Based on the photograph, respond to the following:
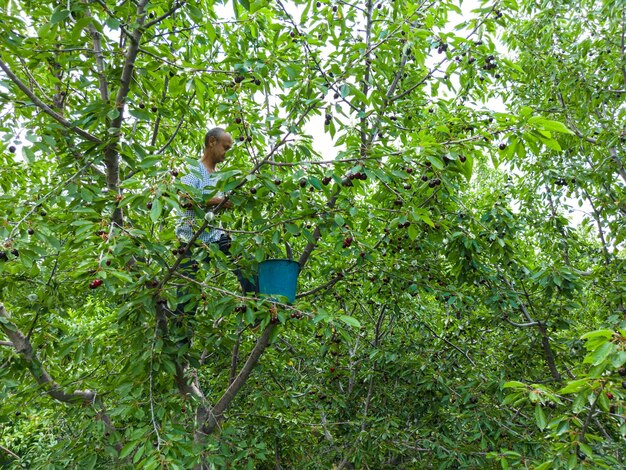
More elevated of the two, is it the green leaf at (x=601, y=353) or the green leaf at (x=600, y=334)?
the green leaf at (x=600, y=334)

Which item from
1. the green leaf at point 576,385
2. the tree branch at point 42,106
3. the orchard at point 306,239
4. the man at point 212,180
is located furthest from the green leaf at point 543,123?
the tree branch at point 42,106

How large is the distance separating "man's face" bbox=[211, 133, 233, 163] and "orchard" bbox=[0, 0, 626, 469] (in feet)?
0.40

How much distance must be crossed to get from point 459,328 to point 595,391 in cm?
243

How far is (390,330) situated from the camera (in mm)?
4723

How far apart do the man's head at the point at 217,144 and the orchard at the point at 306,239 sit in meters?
0.13

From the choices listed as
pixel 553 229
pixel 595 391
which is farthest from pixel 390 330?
pixel 595 391

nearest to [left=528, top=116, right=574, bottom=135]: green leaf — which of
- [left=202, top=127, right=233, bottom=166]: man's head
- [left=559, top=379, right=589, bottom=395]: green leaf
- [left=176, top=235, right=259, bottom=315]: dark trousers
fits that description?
[left=559, top=379, right=589, bottom=395]: green leaf

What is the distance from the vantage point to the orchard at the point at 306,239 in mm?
2424

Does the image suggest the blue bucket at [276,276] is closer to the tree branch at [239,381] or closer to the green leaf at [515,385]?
the tree branch at [239,381]

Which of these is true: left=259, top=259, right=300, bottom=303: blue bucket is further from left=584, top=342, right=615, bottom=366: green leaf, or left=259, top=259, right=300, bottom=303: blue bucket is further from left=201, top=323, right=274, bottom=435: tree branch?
left=584, top=342, right=615, bottom=366: green leaf

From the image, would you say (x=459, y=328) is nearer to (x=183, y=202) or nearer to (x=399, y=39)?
(x=399, y=39)

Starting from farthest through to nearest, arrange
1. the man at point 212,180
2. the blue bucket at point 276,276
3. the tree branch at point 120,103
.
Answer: the man at point 212,180, the blue bucket at point 276,276, the tree branch at point 120,103

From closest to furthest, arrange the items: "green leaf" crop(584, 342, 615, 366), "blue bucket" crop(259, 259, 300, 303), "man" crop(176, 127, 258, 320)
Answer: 1. "green leaf" crop(584, 342, 615, 366)
2. "blue bucket" crop(259, 259, 300, 303)
3. "man" crop(176, 127, 258, 320)

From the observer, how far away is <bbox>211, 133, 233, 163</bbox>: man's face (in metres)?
3.38
